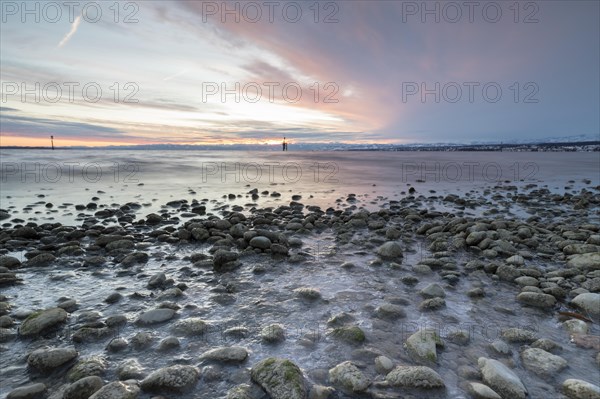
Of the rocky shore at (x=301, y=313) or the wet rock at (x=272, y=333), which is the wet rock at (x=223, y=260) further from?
the wet rock at (x=272, y=333)

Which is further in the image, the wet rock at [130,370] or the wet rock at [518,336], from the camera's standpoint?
the wet rock at [518,336]

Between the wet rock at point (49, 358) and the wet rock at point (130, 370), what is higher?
the wet rock at point (49, 358)

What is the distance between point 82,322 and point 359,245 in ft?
18.9

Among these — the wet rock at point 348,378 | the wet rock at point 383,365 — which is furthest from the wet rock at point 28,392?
the wet rock at point 383,365

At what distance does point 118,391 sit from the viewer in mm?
2955

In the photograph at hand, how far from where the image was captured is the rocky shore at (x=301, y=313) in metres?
3.23

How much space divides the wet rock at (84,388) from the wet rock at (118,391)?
143 mm

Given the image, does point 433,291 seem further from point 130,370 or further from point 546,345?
point 130,370

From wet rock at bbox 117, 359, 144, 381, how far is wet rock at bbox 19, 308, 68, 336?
1.42 meters

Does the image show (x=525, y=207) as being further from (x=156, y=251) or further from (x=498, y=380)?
(x=156, y=251)

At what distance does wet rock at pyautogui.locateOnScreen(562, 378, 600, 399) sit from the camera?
2970mm

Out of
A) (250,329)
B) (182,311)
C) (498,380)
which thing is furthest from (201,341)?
(498,380)

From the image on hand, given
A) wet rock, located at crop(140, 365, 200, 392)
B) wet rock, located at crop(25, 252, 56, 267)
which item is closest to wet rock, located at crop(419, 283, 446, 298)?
wet rock, located at crop(140, 365, 200, 392)

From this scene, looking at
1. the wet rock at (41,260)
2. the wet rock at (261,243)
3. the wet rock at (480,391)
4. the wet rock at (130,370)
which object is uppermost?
the wet rock at (261,243)
